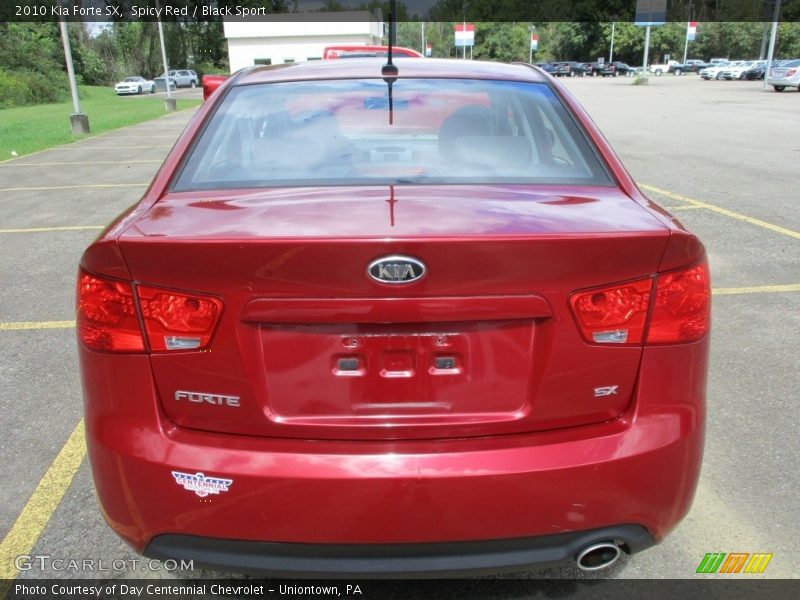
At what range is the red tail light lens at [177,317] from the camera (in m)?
1.71

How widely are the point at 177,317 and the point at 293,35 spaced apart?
66.1 m

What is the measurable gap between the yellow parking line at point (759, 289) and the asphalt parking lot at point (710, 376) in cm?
2

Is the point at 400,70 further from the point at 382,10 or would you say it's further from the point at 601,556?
the point at 382,10

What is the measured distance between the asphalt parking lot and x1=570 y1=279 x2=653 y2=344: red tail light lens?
3.44ft

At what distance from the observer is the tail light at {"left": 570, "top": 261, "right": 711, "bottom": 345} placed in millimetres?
1729

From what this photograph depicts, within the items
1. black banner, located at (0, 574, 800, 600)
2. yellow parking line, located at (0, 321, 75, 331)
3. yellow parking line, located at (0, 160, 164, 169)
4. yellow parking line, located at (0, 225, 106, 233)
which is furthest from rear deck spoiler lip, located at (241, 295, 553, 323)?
yellow parking line, located at (0, 160, 164, 169)

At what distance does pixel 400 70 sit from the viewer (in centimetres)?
288

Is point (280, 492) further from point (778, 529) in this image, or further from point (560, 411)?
point (778, 529)

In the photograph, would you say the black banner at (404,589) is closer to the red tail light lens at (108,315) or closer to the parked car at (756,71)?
the red tail light lens at (108,315)

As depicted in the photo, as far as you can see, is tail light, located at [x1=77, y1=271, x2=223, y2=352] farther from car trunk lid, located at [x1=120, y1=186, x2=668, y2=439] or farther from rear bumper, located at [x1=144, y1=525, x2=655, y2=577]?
rear bumper, located at [x1=144, y1=525, x2=655, y2=577]

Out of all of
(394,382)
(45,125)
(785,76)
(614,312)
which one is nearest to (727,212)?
(614,312)

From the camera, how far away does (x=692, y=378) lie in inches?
72.8

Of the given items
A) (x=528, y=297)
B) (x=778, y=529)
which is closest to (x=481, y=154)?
(x=528, y=297)

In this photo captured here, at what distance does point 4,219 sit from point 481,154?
25.7 feet
